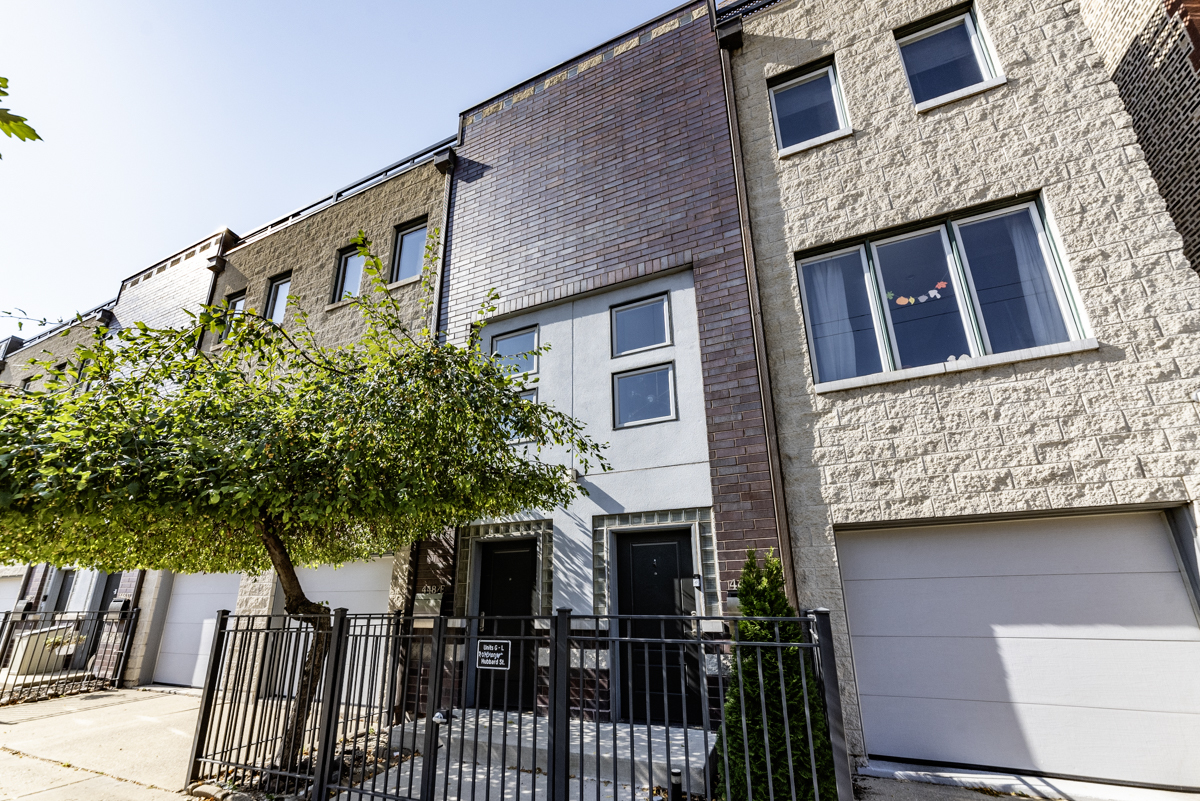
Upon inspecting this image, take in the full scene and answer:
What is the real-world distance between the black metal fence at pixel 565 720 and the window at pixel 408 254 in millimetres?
6839

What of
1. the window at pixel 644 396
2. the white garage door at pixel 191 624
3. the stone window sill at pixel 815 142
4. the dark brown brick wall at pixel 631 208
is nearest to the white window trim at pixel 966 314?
the dark brown brick wall at pixel 631 208

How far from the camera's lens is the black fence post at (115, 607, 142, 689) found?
11.2 m

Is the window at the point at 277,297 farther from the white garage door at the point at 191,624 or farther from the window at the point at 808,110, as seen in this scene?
the window at the point at 808,110

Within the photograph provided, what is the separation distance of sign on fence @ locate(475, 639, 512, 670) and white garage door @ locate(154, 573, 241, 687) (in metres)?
8.51

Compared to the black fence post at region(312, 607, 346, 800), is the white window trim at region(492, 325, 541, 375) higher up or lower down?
higher up

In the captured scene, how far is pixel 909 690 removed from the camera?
18.1ft

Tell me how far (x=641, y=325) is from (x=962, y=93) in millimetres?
4799

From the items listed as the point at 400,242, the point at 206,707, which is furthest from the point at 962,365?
the point at 400,242

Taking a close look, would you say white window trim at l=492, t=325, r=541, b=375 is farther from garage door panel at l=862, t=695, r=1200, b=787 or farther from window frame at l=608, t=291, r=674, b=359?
garage door panel at l=862, t=695, r=1200, b=787

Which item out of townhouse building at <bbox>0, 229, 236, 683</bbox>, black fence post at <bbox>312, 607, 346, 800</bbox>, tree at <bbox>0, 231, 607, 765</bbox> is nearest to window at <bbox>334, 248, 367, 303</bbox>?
townhouse building at <bbox>0, 229, 236, 683</bbox>

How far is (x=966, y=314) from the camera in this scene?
623 cm

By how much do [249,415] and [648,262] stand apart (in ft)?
17.2

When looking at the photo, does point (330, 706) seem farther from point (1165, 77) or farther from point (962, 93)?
point (1165, 77)

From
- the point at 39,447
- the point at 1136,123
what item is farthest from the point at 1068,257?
the point at 39,447
